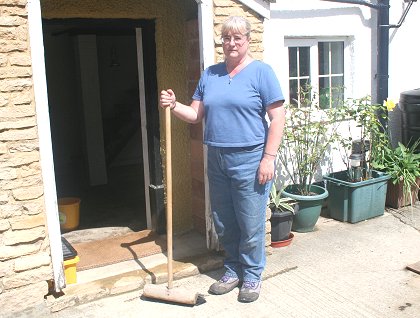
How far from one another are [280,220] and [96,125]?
3965 millimetres

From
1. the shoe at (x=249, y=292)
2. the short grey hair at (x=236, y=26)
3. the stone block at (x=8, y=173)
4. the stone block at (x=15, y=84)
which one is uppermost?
the short grey hair at (x=236, y=26)

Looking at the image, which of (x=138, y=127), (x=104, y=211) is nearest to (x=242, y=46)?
(x=104, y=211)

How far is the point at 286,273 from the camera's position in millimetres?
4293

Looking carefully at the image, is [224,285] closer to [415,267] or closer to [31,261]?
[31,261]

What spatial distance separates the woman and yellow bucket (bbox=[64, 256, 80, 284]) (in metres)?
1.09

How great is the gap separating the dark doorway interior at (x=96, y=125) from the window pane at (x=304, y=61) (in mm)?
2038

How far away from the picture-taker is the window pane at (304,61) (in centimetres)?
596

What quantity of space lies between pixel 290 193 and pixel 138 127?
4.45 meters

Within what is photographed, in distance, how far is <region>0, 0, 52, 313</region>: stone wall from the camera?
3.35 metres

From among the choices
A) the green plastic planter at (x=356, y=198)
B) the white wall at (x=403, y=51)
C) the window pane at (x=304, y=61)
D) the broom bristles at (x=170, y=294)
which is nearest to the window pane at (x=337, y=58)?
the window pane at (x=304, y=61)

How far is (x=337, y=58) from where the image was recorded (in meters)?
6.31

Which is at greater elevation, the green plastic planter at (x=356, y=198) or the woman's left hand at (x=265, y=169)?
the woman's left hand at (x=265, y=169)

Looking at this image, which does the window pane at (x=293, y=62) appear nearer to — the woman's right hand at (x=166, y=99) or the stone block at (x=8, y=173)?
the woman's right hand at (x=166, y=99)

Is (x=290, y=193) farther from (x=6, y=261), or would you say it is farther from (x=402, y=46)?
(x=6, y=261)
